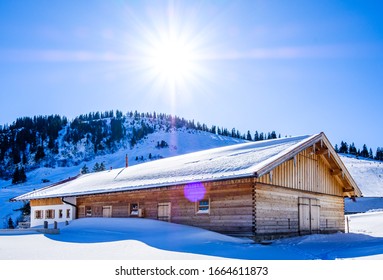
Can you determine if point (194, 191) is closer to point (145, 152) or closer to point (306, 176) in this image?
point (306, 176)

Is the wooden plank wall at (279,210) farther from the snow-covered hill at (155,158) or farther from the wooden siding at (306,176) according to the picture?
the snow-covered hill at (155,158)

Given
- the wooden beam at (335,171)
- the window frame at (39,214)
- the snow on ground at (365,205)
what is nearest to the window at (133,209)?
the wooden beam at (335,171)

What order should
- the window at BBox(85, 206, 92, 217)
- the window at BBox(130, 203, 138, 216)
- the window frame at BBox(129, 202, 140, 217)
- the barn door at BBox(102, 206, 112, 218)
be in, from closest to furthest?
the window frame at BBox(129, 202, 140, 217), the window at BBox(130, 203, 138, 216), the barn door at BBox(102, 206, 112, 218), the window at BBox(85, 206, 92, 217)

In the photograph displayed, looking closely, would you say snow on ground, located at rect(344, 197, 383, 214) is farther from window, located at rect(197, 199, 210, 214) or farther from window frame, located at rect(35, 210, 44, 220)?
window, located at rect(197, 199, 210, 214)

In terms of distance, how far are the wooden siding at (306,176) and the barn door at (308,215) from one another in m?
0.66

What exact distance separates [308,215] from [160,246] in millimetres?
10698

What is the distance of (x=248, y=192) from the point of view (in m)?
17.8

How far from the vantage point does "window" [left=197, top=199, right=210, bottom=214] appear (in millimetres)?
19364

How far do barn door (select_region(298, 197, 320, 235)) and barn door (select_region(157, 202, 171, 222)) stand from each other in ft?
22.6

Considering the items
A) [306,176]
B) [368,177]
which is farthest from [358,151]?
[306,176]

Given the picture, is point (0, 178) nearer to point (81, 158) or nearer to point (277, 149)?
point (81, 158)

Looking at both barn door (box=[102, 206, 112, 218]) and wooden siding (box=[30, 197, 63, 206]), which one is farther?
wooden siding (box=[30, 197, 63, 206])

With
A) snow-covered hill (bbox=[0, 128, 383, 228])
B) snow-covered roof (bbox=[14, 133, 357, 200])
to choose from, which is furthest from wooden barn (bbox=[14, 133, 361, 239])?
snow-covered hill (bbox=[0, 128, 383, 228])
